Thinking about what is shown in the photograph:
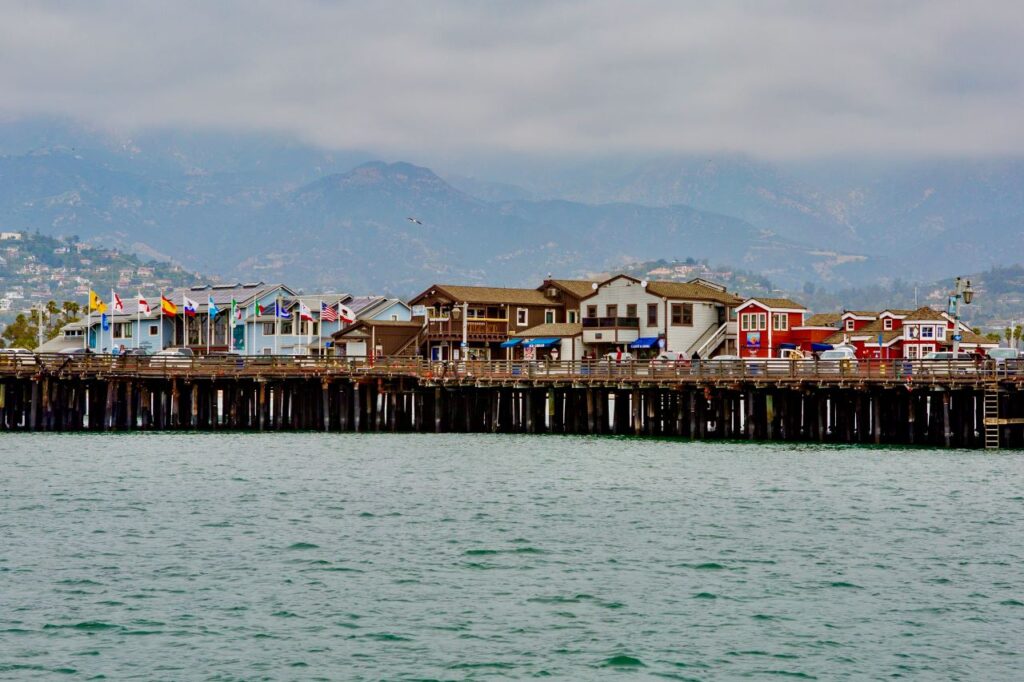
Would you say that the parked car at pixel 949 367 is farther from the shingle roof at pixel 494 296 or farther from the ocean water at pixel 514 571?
the shingle roof at pixel 494 296

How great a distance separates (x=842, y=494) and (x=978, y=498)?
4.46 m

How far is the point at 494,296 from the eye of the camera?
113750 mm

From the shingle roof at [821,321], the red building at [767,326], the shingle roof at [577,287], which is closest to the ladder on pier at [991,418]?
the red building at [767,326]

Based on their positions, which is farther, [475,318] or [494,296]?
[494,296]

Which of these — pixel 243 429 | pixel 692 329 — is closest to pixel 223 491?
pixel 243 429

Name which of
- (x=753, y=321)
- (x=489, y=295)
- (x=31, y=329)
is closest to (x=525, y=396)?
(x=753, y=321)

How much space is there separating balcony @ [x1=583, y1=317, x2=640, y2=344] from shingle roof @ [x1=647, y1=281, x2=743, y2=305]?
8.84ft

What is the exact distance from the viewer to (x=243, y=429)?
82.6 metres

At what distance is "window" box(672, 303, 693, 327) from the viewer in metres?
104

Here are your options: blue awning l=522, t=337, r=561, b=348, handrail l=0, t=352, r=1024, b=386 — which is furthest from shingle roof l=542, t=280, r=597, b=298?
handrail l=0, t=352, r=1024, b=386

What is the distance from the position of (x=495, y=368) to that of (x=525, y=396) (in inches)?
94.5

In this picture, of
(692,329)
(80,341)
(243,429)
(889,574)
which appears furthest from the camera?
(80,341)

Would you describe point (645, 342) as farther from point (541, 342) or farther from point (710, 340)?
point (541, 342)

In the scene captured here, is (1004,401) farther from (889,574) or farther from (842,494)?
(889,574)
